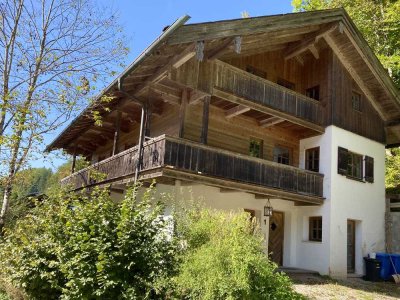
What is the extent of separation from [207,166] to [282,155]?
606cm

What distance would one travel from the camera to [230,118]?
15586 millimetres

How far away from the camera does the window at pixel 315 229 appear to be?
16531mm

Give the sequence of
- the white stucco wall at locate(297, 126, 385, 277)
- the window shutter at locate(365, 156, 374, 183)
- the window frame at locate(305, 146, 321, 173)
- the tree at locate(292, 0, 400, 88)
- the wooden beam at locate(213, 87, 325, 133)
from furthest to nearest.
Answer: the tree at locate(292, 0, 400, 88)
the window shutter at locate(365, 156, 374, 183)
the window frame at locate(305, 146, 321, 173)
the white stucco wall at locate(297, 126, 385, 277)
the wooden beam at locate(213, 87, 325, 133)

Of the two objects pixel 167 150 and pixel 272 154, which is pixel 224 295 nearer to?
pixel 167 150

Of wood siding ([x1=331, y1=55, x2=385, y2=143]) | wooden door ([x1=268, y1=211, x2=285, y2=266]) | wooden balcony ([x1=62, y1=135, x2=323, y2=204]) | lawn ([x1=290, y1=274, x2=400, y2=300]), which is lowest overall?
lawn ([x1=290, y1=274, x2=400, y2=300])

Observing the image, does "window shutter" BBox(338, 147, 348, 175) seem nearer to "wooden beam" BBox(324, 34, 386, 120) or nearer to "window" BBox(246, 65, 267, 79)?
"wooden beam" BBox(324, 34, 386, 120)

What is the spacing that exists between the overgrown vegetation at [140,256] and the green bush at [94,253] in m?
0.02

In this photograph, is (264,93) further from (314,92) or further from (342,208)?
(342,208)

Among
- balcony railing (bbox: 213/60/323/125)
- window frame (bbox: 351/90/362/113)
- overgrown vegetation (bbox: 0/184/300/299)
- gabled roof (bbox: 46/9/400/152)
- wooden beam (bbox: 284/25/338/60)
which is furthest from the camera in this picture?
window frame (bbox: 351/90/362/113)

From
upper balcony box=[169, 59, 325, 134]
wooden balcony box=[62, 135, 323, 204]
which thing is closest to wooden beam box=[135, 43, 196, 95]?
upper balcony box=[169, 59, 325, 134]

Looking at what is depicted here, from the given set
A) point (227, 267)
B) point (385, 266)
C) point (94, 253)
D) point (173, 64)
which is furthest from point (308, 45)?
point (94, 253)

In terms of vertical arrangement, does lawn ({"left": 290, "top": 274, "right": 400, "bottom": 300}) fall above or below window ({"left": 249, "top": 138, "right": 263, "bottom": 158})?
below

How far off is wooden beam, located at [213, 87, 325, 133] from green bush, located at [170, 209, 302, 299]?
649cm

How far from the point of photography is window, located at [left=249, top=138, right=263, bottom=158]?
1630cm
